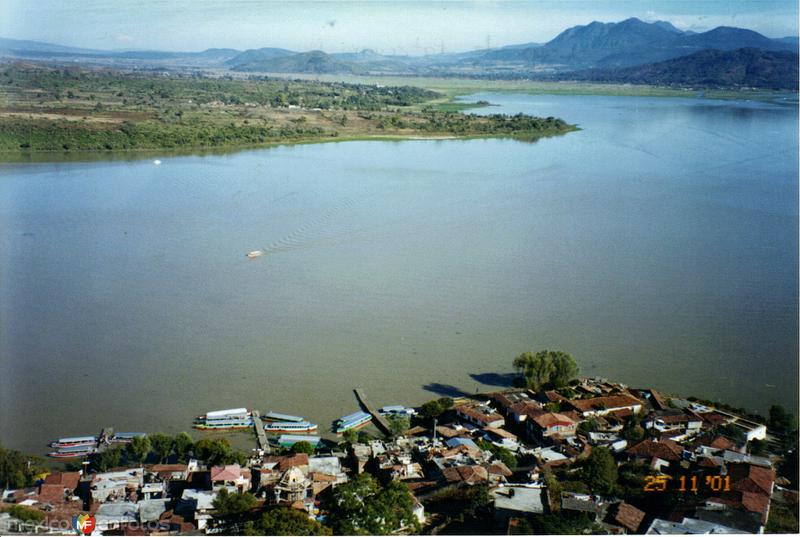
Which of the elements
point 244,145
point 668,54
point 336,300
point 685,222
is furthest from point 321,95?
point 336,300

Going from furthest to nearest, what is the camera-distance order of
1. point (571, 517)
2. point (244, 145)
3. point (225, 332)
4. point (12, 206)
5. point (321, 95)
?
point (321, 95), point (244, 145), point (12, 206), point (225, 332), point (571, 517)

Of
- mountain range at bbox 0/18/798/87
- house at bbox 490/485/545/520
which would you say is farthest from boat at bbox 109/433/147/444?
mountain range at bbox 0/18/798/87

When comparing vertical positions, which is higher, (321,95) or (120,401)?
(321,95)

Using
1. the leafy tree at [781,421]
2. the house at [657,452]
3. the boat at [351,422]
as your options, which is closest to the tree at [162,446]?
the boat at [351,422]

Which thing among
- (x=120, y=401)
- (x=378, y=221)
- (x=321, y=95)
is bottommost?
(x=120, y=401)

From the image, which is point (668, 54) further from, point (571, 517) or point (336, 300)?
point (571, 517)

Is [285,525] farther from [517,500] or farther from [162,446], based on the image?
[162,446]

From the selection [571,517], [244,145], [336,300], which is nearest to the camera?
[571,517]

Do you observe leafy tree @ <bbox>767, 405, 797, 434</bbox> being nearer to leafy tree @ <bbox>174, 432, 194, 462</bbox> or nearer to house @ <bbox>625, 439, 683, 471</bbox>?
house @ <bbox>625, 439, 683, 471</bbox>
